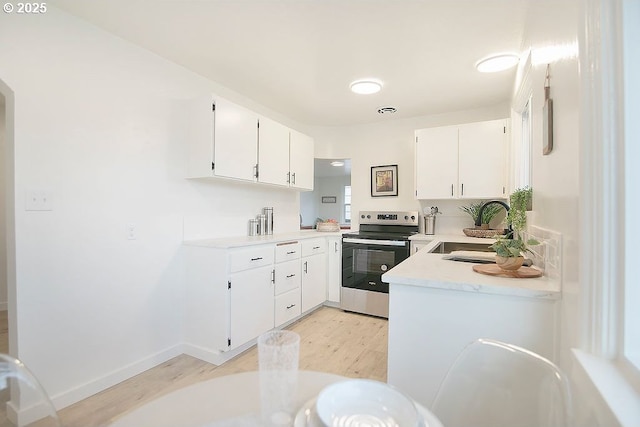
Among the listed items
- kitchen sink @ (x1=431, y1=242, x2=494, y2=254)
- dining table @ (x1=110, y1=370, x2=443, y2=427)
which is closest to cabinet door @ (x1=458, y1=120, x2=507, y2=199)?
kitchen sink @ (x1=431, y1=242, x2=494, y2=254)


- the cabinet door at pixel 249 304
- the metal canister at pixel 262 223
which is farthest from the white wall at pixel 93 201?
the metal canister at pixel 262 223

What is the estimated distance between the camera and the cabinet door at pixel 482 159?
3.11 meters

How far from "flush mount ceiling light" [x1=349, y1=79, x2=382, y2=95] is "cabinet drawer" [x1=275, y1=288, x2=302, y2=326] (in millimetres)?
2077

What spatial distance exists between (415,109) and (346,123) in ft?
3.22

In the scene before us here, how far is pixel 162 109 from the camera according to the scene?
7.95 feet

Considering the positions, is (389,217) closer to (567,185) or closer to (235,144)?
(235,144)

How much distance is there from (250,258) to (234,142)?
1.01 m

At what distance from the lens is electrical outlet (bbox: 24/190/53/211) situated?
1709 mm

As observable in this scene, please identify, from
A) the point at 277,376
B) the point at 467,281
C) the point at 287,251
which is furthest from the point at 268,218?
the point at 277,376

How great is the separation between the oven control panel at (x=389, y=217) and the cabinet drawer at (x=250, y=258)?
1656 mm

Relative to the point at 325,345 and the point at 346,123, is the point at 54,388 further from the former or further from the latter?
the point at 346,123

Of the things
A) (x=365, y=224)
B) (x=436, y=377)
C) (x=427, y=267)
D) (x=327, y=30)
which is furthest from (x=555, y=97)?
(x=365, y=224)

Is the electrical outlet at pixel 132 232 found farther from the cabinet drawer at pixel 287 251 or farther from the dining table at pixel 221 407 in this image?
the dining table at pixel 221 407

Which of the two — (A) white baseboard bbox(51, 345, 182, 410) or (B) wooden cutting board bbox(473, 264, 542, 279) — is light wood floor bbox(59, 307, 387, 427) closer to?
(A) white baseboard bbox(51, 345, 182, 410)
